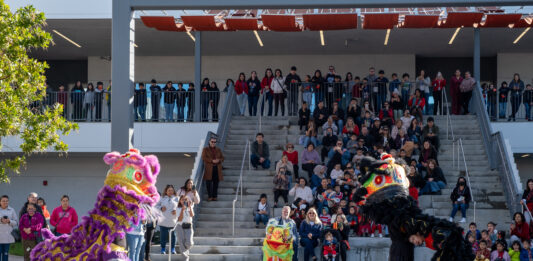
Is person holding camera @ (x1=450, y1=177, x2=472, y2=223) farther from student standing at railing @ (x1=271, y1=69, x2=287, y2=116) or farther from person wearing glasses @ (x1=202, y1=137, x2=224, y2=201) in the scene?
student standing at railing @ (x1=271, y1=69, x2=287, y2=116)

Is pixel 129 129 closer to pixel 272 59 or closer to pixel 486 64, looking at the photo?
pixel 272 59

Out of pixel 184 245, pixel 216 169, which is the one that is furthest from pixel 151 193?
pixel 216 169

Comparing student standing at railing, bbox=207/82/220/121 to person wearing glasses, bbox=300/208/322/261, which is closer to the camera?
person wearing glasses, bbox=300/208/322/261

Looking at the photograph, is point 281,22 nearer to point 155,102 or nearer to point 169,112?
point 169,112

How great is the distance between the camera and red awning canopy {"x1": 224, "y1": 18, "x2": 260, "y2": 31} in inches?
952

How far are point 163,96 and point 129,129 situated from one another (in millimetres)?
13326

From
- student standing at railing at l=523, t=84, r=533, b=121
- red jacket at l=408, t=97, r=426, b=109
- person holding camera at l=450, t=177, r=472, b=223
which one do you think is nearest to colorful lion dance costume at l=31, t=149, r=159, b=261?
person holding camera at l=450, t=177, r=472, b=223

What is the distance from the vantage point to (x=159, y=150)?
2650cm

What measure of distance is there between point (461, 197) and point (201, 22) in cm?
957

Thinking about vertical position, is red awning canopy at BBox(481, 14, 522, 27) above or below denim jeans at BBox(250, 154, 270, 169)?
above

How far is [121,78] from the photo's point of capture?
14164mm

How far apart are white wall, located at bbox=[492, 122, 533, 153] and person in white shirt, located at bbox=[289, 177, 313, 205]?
8.08 meters

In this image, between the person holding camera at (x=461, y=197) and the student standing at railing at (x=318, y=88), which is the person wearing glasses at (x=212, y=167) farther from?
the person holding camera at (x=461, y=197)

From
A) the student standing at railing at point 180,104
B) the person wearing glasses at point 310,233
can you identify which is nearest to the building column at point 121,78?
the person wearing glasses at point 310,233
